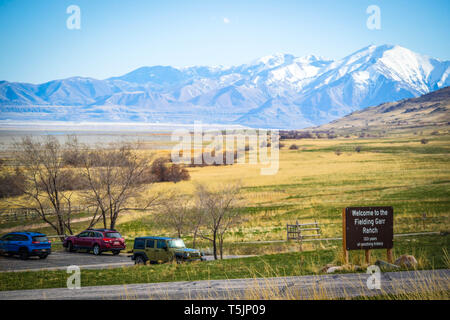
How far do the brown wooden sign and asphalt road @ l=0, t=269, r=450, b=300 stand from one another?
195 centimetres

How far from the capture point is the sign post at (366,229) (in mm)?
15573

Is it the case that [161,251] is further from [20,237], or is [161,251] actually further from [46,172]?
[46,172]

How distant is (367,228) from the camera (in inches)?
623

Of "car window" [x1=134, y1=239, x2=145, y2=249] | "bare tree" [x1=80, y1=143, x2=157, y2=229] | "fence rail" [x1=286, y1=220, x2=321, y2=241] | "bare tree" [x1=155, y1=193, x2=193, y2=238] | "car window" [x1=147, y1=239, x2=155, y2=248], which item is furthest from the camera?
"bare tree" [x1=80, y1=143, x2=157, y2=229]

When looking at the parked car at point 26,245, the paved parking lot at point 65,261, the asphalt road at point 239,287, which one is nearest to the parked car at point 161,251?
the paved parking lot at point 65,261

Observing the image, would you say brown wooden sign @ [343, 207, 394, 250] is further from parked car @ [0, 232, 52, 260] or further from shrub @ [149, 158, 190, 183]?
shrub @ [149, 158, 190, 183]

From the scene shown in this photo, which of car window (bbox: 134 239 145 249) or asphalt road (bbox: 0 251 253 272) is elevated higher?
car window (bbox: 134 239 145 249)

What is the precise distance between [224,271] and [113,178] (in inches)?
961

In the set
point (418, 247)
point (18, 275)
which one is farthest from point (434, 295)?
point (18, 275)

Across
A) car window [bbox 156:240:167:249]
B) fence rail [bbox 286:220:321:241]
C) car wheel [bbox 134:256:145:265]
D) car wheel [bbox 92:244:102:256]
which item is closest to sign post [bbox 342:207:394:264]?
car window [bbox 156:240:167:249]

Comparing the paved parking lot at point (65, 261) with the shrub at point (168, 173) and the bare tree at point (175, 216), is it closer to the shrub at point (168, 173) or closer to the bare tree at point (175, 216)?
the bare tree at point (175, 216)

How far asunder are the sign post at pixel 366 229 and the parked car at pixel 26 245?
64.5 ft

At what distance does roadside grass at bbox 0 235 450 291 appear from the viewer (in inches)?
600

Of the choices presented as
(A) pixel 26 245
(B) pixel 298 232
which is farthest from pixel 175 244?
(B) pixel 298 232
